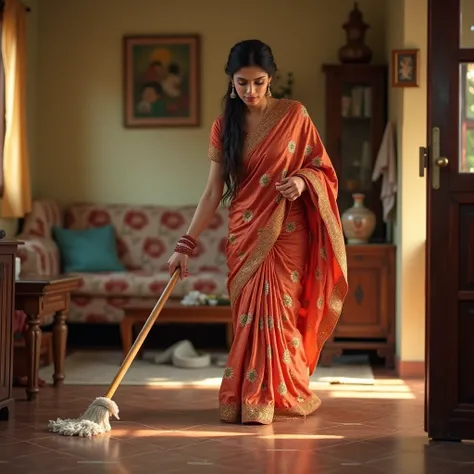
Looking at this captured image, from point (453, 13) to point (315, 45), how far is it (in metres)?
3.75

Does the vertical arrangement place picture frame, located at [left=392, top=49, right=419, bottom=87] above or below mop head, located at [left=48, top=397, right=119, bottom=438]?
above

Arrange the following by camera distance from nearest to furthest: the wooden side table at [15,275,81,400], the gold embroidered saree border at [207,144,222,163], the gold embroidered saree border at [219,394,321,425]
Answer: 1. the gold embroidered saree border at [219,394,321,425]
2. the gold embroidered saree border at [207,144,222,163]
3. the wooden side table at [15,275,81,400]

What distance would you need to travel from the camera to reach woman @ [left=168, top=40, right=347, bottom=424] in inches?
160

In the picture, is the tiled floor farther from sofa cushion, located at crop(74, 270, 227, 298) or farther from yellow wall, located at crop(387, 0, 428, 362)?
sofa cushion, located at crop(74, 270, 227, 298)

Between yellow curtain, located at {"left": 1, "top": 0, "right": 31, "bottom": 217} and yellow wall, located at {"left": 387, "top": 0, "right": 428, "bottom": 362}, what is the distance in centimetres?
264

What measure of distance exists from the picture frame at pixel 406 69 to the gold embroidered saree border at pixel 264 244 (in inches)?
72.0

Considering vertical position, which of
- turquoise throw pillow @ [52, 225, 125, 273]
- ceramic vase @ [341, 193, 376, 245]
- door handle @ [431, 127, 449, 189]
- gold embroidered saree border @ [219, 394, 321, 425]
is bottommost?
gold embroidered saree border @ [219, 394, 321, 425]

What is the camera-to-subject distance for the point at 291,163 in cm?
416

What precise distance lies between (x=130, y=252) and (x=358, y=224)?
1.96 meters

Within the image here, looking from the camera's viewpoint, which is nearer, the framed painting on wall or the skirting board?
the skirting board

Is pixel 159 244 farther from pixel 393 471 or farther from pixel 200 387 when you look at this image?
pixel 393 471

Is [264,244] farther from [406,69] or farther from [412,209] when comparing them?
[406,69]

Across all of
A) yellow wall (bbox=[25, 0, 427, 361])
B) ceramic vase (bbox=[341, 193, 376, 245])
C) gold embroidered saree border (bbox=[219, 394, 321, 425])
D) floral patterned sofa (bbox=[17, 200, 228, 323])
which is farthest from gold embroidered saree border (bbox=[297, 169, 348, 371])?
yellow wall (bbox=[25, 0, 427, 361])

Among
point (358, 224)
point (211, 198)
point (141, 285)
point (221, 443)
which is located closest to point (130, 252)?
point (141, 285)
